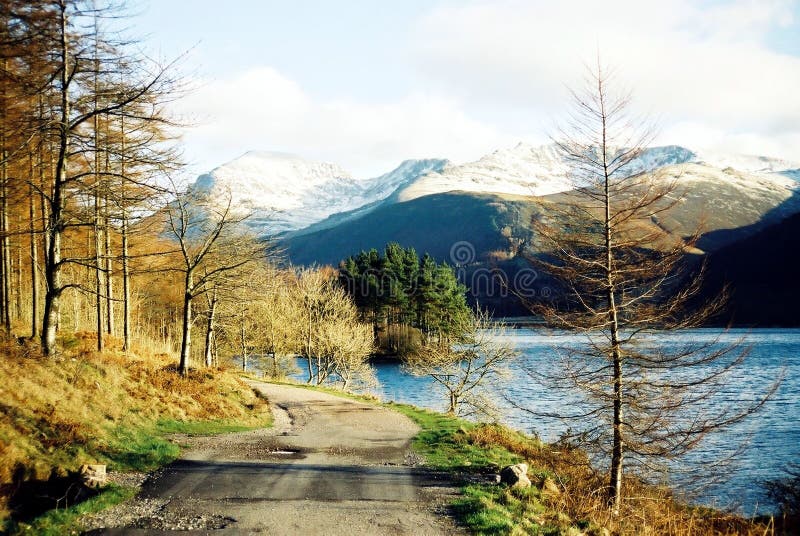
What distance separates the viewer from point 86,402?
14742 mm

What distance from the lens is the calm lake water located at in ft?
69.9

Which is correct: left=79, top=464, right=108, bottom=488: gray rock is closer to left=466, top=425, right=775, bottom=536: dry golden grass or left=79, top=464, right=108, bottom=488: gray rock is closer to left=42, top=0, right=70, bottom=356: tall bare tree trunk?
left=42, top=0, right=70, bottom=356: tall bare tree trunk

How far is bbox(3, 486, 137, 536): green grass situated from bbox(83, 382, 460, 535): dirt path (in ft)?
0.97

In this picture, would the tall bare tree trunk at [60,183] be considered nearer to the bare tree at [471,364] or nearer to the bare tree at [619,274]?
the bare tree at [619,274]

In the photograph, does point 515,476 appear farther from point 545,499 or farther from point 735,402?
point 735,402

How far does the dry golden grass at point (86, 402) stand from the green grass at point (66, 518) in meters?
0.78

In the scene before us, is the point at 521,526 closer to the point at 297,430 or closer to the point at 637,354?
the point at 637,354

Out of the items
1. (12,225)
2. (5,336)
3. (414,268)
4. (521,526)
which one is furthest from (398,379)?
(521,526)

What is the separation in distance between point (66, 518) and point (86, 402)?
20.4 feet

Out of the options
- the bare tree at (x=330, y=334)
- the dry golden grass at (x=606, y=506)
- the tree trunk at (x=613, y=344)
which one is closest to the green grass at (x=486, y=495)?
the dry golden grass at (x=606, y=506)

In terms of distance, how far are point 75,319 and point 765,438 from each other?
123 ft

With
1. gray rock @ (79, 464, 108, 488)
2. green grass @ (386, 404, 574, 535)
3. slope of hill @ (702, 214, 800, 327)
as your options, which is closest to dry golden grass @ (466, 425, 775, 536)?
green grass @ (386, 404, 574, 535)

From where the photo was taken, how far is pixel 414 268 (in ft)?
245

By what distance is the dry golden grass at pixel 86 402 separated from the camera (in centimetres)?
1114
